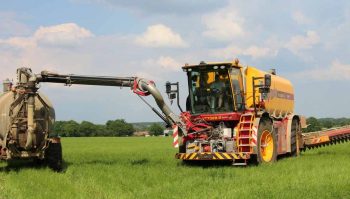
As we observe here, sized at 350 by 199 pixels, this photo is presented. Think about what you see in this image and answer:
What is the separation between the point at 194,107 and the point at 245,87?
1.78 meters

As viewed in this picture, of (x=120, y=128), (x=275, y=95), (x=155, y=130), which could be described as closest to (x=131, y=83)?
(x=275, y=95)

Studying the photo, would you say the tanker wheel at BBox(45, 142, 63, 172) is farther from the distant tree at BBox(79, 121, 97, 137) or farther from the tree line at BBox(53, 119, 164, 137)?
the distant tree at BBox(79, 121, 97, 137)

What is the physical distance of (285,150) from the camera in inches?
691

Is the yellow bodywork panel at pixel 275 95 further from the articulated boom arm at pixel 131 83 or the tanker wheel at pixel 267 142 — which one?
the articulated boom arm at pixel 131 83

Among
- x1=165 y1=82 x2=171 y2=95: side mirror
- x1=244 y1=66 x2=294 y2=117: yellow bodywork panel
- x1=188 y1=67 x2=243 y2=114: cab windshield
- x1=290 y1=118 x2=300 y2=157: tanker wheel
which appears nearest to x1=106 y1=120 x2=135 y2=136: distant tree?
x1=244 y1=66 x2=294 y2=117: yellow bodywork panel

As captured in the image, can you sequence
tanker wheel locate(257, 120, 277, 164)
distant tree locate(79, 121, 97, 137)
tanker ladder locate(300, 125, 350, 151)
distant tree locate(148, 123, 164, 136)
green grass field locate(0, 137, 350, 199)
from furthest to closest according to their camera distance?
distant tree locate(79, 121, 97, 137)
distant tree locate(148, 123, 164, 136)
tanker ladder locate(300, 125, 350, 151)
tanker wheel locate(257, 120, 277, 164)
green grass field locate(0, 137, 350, 199)

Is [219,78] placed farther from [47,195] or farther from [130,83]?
[47,195]

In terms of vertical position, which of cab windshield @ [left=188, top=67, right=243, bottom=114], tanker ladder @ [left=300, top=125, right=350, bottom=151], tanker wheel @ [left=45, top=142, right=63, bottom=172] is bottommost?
tanker wheel @ [left=45, top=142, right=63, bottom=172]

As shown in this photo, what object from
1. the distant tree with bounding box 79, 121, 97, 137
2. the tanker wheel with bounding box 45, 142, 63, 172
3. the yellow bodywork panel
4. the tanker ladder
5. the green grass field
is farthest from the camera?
the distant tree with bounding box 79, 121, 97, 137

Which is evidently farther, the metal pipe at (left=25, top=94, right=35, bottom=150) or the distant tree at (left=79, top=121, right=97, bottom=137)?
the distant tree at (left=79, top=121, right=97, bottom=137)

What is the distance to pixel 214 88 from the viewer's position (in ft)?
50.7

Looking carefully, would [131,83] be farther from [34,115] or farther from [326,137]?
[326,137]

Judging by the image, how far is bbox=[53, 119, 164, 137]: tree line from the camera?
281ft

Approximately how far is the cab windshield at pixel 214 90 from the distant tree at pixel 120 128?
234 ft
